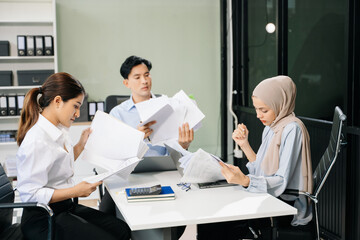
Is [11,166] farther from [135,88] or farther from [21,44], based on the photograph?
[135,88]

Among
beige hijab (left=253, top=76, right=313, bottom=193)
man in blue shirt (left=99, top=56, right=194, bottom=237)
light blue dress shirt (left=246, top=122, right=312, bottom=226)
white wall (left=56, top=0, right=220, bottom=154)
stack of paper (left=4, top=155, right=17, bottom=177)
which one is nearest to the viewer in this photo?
light blue dress shirt (left=246, top=122, right=312, bottom=226)

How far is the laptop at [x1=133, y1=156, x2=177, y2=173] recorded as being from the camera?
8.52 feet

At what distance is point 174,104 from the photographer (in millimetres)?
2564

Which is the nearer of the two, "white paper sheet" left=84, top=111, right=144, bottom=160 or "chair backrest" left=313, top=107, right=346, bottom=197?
"chair backrest" left=313, top=107, right=346, bottom=197

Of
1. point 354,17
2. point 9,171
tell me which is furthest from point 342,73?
point 9,171

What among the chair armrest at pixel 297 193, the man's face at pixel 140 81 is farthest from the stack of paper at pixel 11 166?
the chair armrest at pixel 297 193

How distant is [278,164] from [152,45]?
Result: 346 cm

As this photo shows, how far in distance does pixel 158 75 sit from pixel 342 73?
264 centimetres

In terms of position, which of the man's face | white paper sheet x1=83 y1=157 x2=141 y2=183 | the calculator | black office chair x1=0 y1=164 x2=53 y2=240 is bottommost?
black office chair x1=0 y1=164 x2=53 y2=240

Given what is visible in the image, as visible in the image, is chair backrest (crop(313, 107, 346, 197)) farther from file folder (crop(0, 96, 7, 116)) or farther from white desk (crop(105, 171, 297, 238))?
file folder (crop(0, 96, 7, 116))

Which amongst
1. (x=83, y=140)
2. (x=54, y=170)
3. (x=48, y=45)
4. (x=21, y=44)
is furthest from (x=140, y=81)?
(x=21, y=44)

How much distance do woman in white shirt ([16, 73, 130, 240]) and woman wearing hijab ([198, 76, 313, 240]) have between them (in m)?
0.59

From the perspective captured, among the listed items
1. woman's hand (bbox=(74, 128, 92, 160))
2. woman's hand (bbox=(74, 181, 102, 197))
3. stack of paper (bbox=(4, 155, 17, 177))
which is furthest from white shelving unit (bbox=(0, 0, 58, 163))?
woman's hand (bbox=(74, 181, 102, 197))

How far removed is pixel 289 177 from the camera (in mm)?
2146
